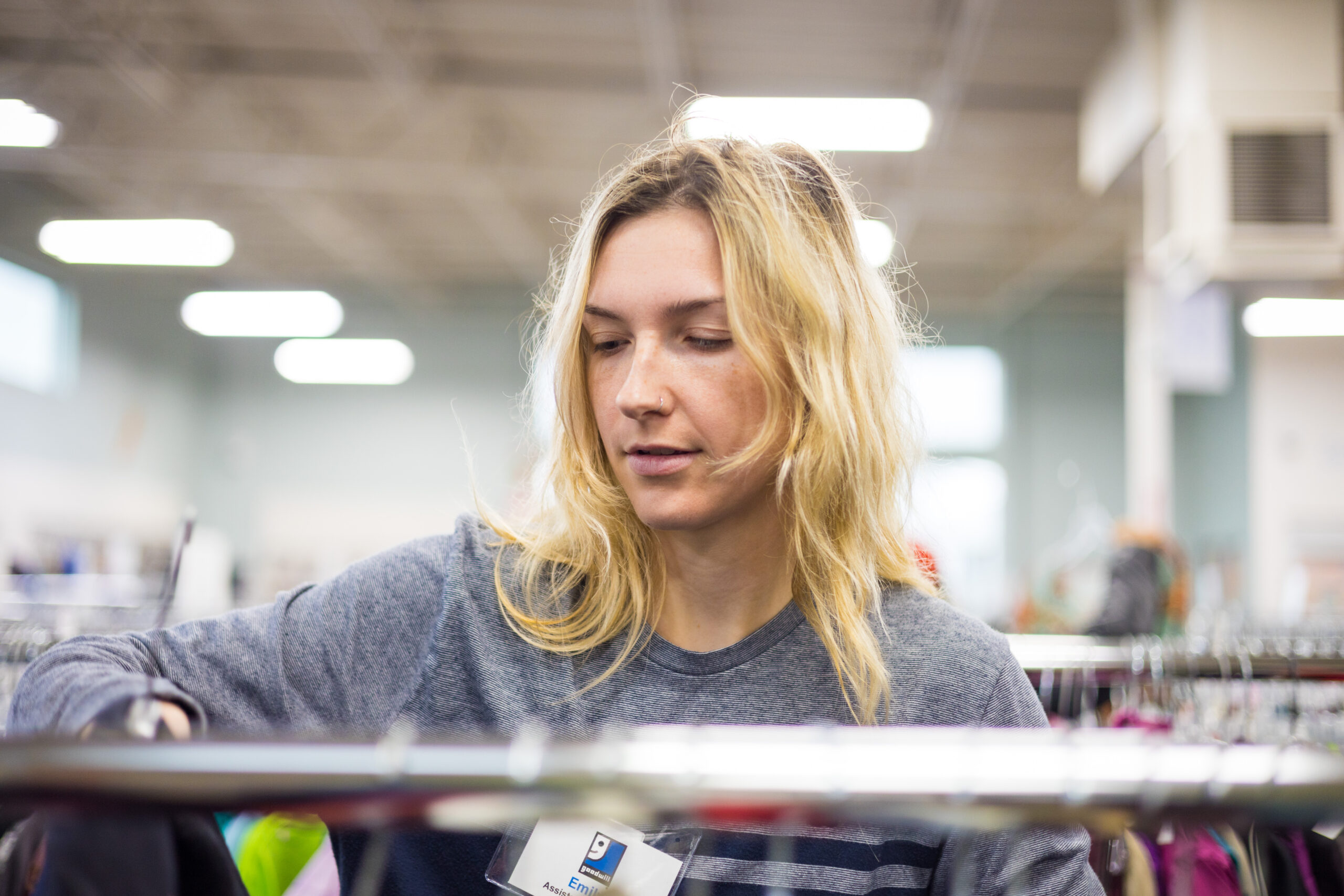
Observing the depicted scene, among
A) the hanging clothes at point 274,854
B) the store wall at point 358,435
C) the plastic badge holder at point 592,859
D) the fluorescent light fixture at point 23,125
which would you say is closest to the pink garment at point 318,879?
the hanging clothes at point 274,854

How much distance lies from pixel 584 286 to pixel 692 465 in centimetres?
26

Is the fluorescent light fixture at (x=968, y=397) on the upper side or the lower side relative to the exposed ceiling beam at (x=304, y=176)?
lower

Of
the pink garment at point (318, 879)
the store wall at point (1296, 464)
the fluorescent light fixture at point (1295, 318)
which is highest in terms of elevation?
the fluorescent light fixture at point (1295, 318)

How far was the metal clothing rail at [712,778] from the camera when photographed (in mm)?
512

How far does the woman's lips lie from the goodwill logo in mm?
373

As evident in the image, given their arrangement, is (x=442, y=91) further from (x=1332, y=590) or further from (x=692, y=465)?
(x=1332, y=590)

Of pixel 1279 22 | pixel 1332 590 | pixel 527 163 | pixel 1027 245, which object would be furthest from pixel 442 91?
pixel 1332 590

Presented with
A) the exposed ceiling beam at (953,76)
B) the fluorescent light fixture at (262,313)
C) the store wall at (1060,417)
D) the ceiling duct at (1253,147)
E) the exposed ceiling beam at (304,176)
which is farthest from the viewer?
the store wall at (1060,417)

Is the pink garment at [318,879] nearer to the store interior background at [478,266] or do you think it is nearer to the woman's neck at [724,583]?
the woman's neck at [724,583]

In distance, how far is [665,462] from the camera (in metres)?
1.07

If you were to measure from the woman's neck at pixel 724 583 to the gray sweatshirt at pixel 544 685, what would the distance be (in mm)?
30

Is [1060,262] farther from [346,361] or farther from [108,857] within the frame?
[108,857]

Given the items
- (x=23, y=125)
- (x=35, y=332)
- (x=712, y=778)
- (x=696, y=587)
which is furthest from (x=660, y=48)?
(x=35, y=332)

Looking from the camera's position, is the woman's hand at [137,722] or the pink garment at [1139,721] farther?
the pink garment at [1139,721]
